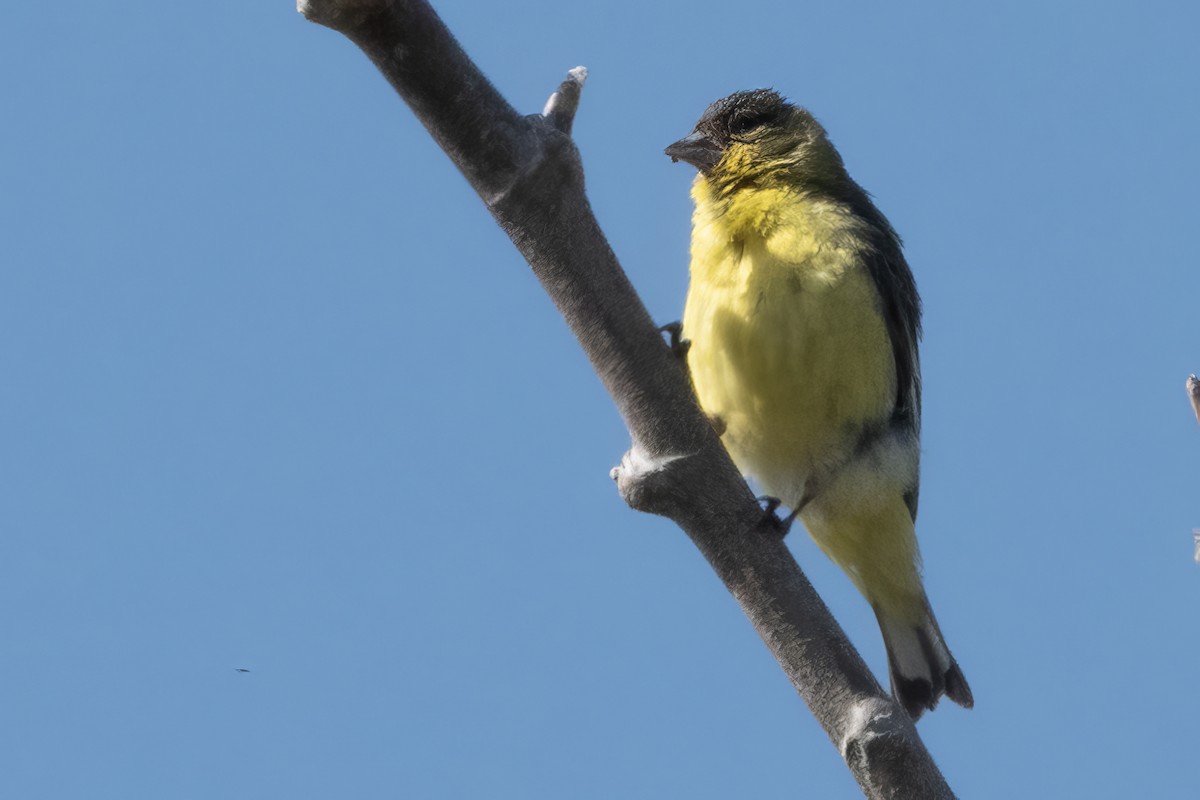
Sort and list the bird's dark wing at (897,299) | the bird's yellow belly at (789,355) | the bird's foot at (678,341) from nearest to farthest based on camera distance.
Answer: the bird's yellow belly at (789,355)
the bird's foot at (678,341)
the bird's dark wing at (897,299)

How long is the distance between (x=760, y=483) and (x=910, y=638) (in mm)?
874

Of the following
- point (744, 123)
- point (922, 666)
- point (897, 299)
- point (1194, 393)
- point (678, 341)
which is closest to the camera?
point (1194, 393)

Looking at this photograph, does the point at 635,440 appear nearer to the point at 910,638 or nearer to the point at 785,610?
the point at 785,610

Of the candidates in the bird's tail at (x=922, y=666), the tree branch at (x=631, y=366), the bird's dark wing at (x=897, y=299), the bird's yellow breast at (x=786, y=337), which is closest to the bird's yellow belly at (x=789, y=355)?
the bird's yellow breast at (x=786, y=337)

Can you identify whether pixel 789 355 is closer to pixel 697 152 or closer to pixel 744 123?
pixel 697 152

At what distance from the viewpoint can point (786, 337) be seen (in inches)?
155

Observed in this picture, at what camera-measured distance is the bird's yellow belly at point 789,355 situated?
3969 mm

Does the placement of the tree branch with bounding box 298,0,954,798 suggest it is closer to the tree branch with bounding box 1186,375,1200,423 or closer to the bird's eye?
the tree branch with bounding box 1186,375,1200,423

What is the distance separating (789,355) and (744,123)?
1.32 meters

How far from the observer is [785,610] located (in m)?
2.42

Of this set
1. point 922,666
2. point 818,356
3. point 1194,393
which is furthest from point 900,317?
point 1194,393

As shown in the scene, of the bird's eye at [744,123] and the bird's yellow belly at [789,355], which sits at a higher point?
the bird's eye at [744,123]

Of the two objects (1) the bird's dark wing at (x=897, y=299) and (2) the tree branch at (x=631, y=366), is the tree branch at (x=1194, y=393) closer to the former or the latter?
(2) the tree branch at (x=631, y=366)

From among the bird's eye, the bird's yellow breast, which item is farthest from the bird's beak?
the bird's yellow breast
